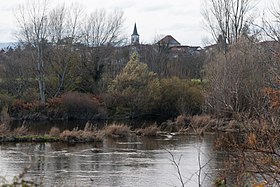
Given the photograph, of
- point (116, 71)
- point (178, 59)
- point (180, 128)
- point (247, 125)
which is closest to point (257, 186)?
point (247, 125)

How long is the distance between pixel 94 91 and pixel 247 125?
38.2m

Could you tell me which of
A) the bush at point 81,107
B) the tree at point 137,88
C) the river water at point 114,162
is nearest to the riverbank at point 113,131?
the river water at point 114,162

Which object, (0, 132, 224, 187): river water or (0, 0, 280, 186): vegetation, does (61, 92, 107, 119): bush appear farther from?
(0, 132, 224, 187): river water

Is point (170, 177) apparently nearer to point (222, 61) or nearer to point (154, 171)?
point (154, 171)

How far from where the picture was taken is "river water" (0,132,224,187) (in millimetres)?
16844

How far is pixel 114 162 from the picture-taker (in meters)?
20.4

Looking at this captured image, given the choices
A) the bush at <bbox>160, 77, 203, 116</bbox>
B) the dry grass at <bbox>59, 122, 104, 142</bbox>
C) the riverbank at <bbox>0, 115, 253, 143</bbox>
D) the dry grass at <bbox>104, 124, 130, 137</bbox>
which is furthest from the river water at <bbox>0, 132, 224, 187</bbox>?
the bush at <bbox>160, 77, 203, 116</bbox>

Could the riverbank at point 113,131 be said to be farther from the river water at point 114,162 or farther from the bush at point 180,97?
the bush at point 180,97

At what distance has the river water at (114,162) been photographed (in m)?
16.8

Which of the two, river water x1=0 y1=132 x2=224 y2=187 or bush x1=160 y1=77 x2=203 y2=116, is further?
bush x1=160 y1=77 x2=203 y2=116

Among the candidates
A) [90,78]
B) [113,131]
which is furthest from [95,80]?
[113,131]

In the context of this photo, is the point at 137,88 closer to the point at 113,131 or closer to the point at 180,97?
the point at 180,97

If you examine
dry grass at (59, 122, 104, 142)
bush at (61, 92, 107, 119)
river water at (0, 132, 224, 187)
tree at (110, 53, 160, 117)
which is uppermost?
tree at (110, 53, 160, 117)

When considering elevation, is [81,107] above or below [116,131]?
above
